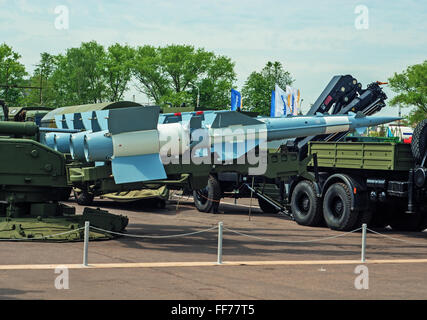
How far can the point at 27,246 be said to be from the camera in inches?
504

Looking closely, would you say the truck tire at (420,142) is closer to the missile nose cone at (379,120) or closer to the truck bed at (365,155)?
the truck bed at (365,155)

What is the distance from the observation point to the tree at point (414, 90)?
193 feet

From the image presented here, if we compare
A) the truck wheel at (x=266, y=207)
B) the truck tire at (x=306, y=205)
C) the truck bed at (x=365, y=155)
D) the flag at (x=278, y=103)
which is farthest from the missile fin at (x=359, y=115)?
the flag at (x=278, y=103)

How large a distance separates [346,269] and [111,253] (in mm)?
4291

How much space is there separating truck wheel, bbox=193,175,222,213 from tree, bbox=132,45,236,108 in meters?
35.9

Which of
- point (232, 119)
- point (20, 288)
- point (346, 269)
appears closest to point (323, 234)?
point (232, 119)

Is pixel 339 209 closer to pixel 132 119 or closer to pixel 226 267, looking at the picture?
pixel 132 119

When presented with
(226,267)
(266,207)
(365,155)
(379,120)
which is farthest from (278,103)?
(226,267)

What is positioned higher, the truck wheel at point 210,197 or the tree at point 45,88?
the tree at point 45,88

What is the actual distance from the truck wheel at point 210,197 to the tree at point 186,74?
35.9 meters

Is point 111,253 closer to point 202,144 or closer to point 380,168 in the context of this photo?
point 202,144

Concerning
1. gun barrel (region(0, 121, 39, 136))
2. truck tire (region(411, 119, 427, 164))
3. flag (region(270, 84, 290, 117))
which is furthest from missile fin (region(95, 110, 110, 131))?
flag (region(270, 84, 290, 117))

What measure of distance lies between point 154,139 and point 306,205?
600 centimetres

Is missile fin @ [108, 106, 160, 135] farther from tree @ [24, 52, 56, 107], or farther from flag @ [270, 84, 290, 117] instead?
tree @ [24, 52, 56, 107]
